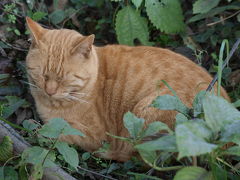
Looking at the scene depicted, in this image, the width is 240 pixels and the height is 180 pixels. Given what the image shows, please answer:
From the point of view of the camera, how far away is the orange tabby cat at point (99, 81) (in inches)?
104

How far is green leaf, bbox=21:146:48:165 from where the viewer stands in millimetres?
1959

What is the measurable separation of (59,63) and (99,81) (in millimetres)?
437

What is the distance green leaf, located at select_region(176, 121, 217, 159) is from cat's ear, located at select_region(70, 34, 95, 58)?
121cm

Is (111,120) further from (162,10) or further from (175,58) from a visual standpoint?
(162,10)

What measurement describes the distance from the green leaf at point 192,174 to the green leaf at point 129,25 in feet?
6.72

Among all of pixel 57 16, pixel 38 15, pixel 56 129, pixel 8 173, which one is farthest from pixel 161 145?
pixel 57 16

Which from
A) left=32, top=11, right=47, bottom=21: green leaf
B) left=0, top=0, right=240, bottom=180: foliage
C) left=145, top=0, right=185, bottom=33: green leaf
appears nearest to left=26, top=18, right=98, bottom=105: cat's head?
left=0, top=0, right=240, bottom=180: foliage

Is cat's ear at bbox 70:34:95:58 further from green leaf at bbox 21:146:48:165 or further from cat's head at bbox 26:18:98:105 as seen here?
green leaf at bbox 21:146:48:165

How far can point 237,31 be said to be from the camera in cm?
361

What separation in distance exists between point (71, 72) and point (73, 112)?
36 centimetres

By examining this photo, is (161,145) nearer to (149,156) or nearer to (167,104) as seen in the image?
(149,156)

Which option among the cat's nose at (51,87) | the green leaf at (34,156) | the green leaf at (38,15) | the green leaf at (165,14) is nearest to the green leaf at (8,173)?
the green leaf at (34,156)

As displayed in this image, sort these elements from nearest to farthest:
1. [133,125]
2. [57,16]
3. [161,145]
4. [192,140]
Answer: [192,140] → [161,145] → [133,125] → [57,16]

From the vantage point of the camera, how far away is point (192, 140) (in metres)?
1.40
